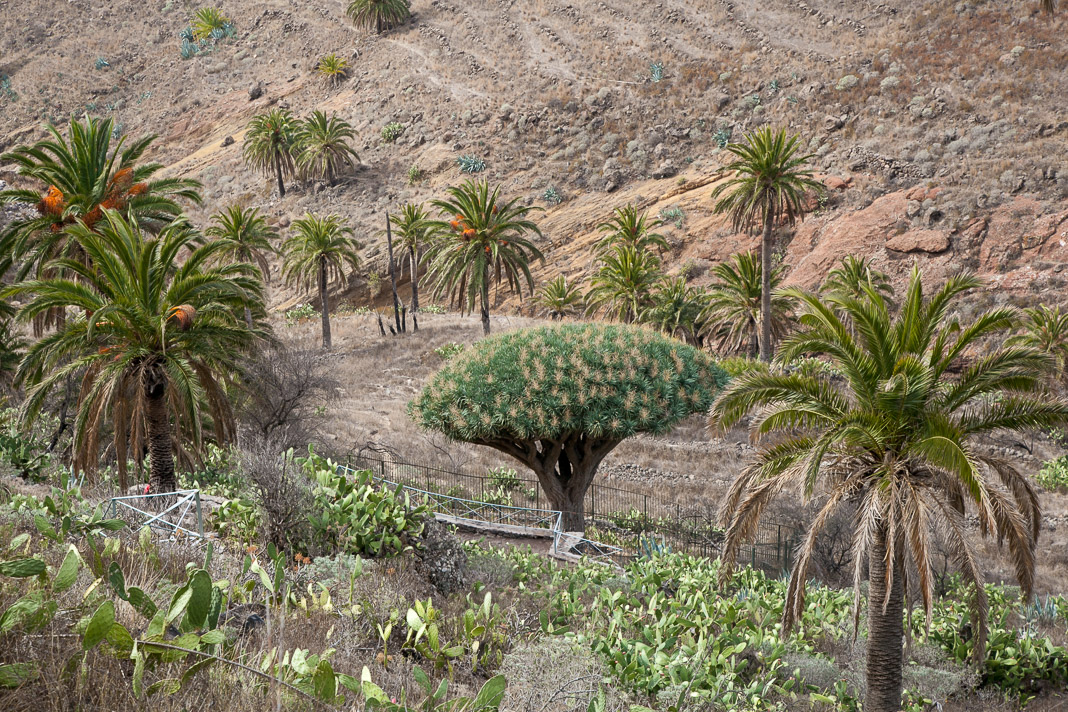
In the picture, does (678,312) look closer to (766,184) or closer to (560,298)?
(766,184)

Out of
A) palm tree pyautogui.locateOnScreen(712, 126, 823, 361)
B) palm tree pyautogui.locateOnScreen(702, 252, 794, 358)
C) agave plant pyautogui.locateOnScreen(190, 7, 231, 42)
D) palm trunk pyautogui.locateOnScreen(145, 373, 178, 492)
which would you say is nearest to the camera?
palm trunk pyautogui.locateOnScreen(145, 373, 178, 492)

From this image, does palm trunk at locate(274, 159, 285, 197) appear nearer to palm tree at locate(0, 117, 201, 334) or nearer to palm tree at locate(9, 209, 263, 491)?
palm tree at locate(0, 117, 201, 334)

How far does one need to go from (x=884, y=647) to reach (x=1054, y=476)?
20.8 meters

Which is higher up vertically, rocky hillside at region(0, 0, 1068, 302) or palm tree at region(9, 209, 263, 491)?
rocky hillside at region(0, 0, 1068, 302)

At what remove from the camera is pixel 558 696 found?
4.64 metres

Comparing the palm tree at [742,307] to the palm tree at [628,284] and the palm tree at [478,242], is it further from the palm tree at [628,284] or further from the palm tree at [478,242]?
the palm tree at [478,242]

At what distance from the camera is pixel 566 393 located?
17844 mm

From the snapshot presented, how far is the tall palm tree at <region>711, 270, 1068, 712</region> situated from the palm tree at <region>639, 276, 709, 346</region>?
77.5ft

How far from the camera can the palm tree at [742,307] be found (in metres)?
32.5

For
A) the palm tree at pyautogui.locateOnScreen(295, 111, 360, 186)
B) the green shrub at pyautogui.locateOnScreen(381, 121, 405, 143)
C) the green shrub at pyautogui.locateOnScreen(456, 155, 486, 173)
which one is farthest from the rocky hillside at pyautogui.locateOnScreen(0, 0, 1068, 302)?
the palm tree at pyautogui.locateOnScreen(295, 111, 360, 186)

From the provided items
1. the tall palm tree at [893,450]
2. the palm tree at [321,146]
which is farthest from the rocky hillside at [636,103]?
the tall palm tree at [893,450]

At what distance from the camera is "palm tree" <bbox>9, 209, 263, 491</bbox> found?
12453mm

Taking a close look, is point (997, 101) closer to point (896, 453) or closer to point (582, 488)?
point (582, 488)

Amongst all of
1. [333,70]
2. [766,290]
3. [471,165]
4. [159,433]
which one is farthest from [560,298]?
[333,70]
